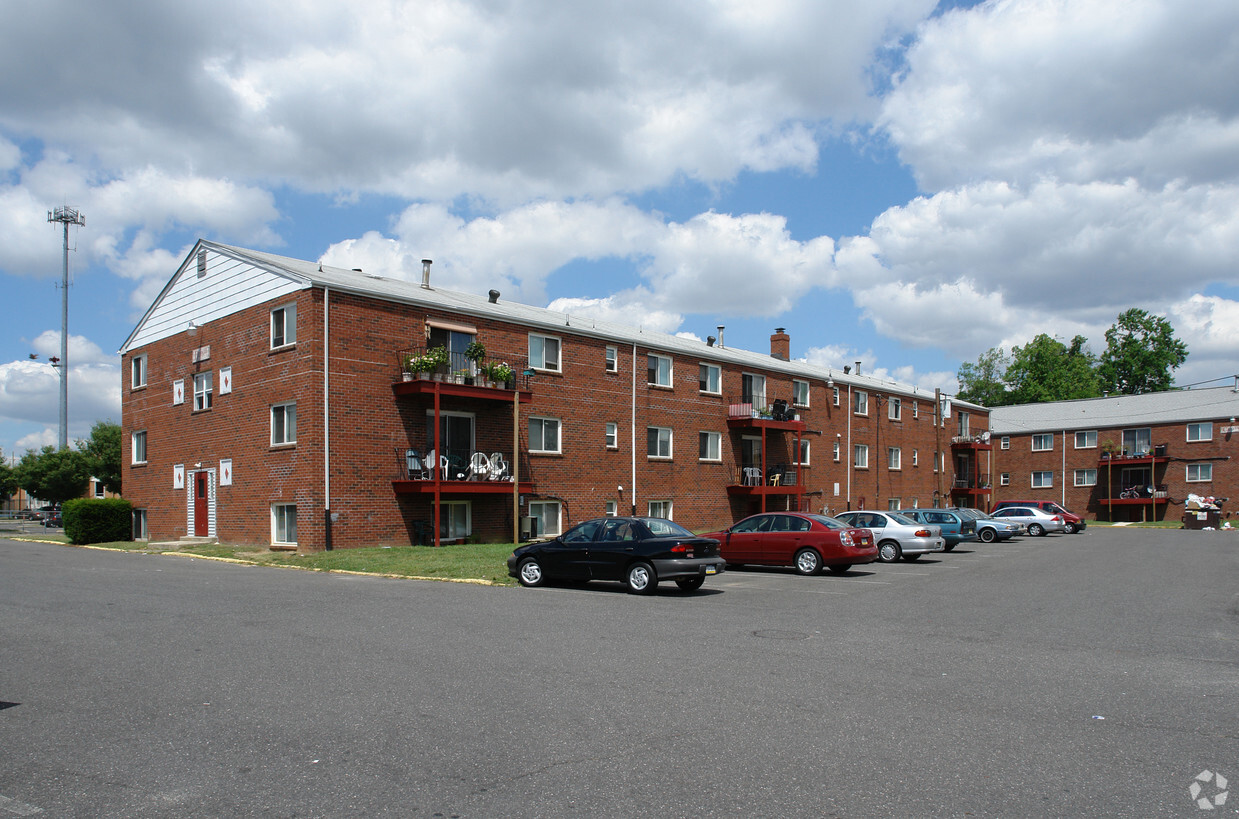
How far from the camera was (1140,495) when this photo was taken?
5644 centimetres

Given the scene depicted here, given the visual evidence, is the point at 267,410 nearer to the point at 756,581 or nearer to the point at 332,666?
the point at 756,581

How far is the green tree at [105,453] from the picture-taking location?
60.0m

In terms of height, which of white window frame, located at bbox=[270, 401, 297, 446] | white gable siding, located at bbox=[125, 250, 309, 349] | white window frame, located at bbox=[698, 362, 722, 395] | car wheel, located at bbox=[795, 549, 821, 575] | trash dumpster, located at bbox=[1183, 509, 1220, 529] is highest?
white gable siding, located at bbox=[125, 250, 309, 349]

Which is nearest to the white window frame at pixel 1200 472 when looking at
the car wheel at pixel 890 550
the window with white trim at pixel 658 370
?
the window with white trim at pixel 658 370

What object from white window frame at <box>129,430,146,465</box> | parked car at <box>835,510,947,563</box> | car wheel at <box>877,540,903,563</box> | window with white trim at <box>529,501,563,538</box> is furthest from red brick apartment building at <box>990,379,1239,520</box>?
white window frame at <box>129,430,146,465</box>

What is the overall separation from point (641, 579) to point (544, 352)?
1557cm

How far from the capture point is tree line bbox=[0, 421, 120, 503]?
56.1 metres

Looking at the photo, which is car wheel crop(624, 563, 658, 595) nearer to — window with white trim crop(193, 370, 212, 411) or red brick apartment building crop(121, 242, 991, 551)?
red brick apartment building crop(121, 242, 991, 551)

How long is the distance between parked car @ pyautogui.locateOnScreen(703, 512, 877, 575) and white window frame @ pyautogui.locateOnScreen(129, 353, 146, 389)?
2419 cm

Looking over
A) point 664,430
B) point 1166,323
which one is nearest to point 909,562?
point 664,430

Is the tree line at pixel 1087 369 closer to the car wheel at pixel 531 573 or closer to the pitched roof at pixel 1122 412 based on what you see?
the pitched roof at pixel 1122 412

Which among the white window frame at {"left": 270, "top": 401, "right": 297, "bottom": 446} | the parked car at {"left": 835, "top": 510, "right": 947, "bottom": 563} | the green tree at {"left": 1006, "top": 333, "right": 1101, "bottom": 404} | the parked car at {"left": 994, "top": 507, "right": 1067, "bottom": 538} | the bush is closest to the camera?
the parked car at {"left": 835, "top": 510, "right": 947, "bottom": 563}

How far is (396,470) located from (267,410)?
169 inches

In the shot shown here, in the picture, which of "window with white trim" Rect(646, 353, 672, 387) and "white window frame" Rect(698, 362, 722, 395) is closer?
"window with white trim" Rect(646, 353, 672, 387)
